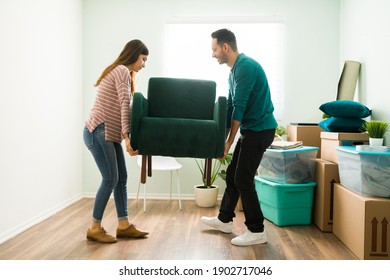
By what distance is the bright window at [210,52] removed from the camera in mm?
4031

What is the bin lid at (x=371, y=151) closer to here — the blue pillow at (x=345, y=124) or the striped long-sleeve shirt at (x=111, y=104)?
the blue pillow at (x=345, y=124)

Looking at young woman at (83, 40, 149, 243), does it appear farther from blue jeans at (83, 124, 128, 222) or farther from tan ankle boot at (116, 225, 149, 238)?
tan ankle boot at (116, 225, 149, 238)

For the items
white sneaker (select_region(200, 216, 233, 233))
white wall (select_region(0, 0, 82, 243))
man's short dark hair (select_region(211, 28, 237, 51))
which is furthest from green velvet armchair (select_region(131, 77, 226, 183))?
white wall (select_region(0, 0, 82, 243))

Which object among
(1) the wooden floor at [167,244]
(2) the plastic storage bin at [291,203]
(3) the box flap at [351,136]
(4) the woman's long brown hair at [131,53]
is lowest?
(1) the wooden floor at [167,244]

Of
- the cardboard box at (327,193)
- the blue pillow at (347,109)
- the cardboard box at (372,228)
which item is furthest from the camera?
the cardboard box at (327,193)

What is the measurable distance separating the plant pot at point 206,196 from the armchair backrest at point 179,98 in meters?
1.50

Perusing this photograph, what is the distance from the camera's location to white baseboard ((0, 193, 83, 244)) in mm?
2617

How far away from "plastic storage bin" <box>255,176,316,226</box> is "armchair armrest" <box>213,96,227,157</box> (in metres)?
0.91

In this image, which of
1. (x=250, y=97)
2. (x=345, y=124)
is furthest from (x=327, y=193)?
(x=250, y=97)

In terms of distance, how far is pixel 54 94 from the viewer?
341cm

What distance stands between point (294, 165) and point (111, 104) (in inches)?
62.0

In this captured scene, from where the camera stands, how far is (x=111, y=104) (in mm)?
2348

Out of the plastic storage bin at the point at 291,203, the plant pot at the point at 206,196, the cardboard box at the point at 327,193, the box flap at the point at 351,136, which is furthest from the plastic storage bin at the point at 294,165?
the plant pot at the point at 206,196
